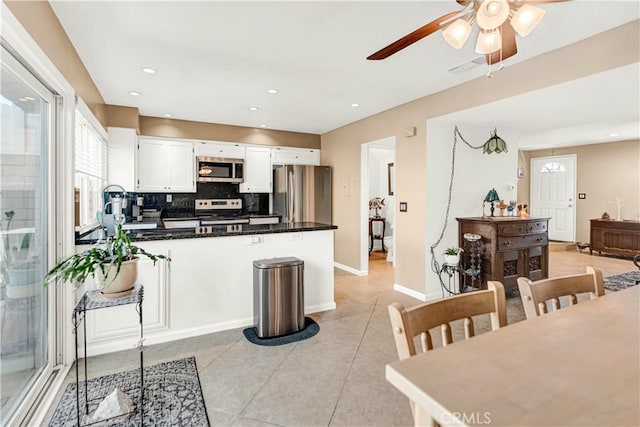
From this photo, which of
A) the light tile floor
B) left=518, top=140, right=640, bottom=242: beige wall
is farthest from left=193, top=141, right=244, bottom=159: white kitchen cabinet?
left=518, top=140, right=640, bottom=242: beige wall

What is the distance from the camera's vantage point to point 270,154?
228 inches

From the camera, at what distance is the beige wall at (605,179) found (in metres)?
6.52

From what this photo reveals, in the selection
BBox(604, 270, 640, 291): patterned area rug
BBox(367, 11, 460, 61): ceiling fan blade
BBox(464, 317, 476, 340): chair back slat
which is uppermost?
BBox(367, 11, 460, 61): ceiling fan blade

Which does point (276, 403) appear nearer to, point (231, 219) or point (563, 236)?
point (231, 219)

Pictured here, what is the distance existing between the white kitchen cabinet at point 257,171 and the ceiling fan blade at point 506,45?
4141 millimetres

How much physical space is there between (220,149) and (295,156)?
1.32 m

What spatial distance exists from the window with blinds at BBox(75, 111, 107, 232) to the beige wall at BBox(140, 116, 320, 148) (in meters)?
0.88

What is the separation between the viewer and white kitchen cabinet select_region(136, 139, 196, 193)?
4.89m

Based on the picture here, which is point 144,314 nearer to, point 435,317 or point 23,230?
point 23,230

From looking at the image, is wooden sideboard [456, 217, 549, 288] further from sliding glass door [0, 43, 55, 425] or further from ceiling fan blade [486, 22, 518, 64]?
sliding glass door [0, 43, 55, 425]

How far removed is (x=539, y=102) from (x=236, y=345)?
11.9 ft

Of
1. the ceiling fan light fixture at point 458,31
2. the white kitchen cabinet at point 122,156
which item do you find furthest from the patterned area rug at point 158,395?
the white kitchen cabinet at point 122,156

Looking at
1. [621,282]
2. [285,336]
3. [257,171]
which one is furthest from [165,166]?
[621,282]

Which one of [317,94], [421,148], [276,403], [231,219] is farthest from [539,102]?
[231,219]
